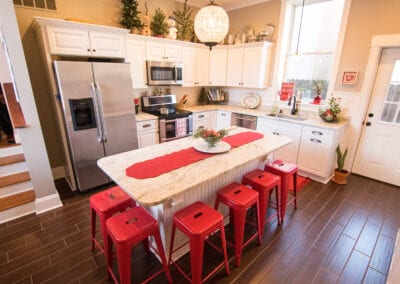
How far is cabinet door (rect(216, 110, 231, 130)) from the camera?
4.42 metres

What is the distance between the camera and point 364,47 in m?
3.13

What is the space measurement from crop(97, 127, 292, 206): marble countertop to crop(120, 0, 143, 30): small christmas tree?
91.1 inches

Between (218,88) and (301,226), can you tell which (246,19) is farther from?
(301,226)

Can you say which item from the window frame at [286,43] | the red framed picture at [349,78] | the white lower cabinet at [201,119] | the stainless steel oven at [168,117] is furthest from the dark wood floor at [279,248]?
the white lower cabinet at [201,119]

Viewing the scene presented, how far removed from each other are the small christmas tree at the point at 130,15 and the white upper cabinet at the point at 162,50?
32cm

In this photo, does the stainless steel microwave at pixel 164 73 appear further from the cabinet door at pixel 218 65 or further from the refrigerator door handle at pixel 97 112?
the refrigerator door handle at pixel 97 112

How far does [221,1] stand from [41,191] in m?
4.60

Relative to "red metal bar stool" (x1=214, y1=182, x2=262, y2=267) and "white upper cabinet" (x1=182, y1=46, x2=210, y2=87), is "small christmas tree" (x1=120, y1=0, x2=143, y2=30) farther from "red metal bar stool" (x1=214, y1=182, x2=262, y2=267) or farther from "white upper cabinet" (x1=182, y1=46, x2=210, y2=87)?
"red metal bar stool" (x1=214, y1=182, x2=262, y2=267)

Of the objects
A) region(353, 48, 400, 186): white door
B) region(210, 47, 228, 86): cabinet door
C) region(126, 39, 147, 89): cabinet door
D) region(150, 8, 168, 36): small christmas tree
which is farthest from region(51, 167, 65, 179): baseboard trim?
region(353, 48, 400, 186): white door

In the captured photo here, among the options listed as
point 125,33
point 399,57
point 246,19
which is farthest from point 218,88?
point 399,57

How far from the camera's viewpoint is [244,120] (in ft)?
13.7

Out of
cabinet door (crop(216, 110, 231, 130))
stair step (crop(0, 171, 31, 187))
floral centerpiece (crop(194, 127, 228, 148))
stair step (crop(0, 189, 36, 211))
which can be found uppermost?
floral centerpiece (crop(194, 127, 228, 148))

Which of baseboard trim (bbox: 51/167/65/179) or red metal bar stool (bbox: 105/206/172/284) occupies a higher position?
red metal bar stool (bbox: 105/206/172/284)

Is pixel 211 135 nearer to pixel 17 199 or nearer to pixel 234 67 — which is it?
pixel 17 199
